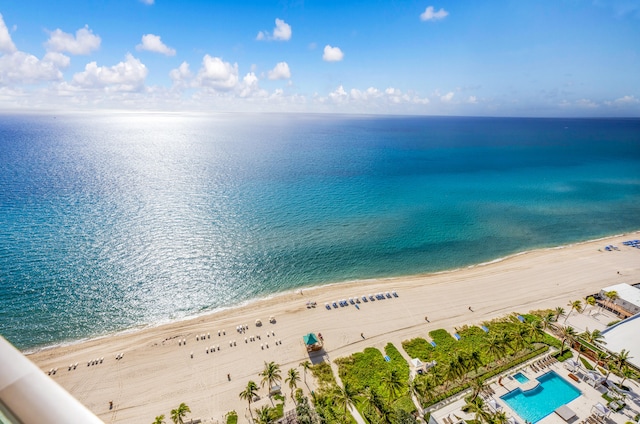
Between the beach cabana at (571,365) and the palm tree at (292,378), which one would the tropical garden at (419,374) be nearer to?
the palm tree at (292,378)

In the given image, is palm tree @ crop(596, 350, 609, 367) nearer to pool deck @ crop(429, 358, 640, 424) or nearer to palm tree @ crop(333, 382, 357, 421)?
pool deck @ crop(429, 358, 640, 424)

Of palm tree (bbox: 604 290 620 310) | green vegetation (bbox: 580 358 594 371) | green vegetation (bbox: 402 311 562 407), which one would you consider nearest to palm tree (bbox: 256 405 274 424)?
green vegetation (bbox: 402 311 562 407)

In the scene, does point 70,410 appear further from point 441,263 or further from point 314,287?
point 441,263

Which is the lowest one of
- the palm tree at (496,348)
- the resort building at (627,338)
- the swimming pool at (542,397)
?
Answer: the swimming pool at (542,397)

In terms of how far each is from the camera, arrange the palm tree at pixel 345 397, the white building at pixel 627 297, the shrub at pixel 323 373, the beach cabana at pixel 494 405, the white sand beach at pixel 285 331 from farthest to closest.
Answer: the white building at pixel 627 297 < the shrub at pixel 323 373 < the white sand beach at pixel 285 331 < the beach cabana at pixel 494 405 < the palm tree at pixel 345 397

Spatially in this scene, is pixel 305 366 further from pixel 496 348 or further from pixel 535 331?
pixel 535 331

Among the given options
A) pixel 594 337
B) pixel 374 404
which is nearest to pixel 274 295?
pixel 374 404

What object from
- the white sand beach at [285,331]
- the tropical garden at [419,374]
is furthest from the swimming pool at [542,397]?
the white sand beach at [285,331]

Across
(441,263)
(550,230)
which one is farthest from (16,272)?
(550,230)
